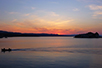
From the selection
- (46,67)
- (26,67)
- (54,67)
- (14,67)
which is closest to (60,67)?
(54,67)

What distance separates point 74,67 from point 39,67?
5.50m

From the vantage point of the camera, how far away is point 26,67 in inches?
750

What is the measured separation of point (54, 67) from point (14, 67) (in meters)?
6.29

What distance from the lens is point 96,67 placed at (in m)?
19.3

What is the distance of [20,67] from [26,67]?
0.97 m

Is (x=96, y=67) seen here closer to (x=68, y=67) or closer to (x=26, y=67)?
(x=68, y=67)

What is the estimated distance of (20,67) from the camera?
1916 cm

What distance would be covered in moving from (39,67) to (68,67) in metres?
4.57

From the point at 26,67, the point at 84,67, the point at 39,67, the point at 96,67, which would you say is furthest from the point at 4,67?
the point at 96,67

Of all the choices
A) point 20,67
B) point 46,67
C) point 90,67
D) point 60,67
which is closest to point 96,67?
point 90,67

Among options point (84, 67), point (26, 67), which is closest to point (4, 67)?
point (26, 67)

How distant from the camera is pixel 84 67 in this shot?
63.4 feet

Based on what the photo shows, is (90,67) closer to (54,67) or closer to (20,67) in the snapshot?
(54,67)

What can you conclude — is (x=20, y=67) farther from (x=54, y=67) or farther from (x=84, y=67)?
(x=84, y=67)
